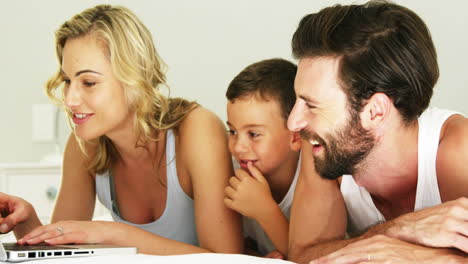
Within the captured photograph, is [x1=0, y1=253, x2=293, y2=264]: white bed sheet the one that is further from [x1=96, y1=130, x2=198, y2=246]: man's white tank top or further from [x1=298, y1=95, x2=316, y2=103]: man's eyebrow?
[x1=96, y1=130, x2=198, y2=246]: man's white tank top

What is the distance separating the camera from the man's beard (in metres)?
1.47

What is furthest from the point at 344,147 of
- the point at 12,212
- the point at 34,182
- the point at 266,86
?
the point at 34,182

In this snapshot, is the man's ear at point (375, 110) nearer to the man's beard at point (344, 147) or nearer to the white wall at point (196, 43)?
the man's beard at point (344, 147)

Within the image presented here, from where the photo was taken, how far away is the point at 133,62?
183 cm

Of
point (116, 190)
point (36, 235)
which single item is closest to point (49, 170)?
point (116, 190)

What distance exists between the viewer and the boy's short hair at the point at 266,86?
185 cm

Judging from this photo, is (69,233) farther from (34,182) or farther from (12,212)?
(34,182)

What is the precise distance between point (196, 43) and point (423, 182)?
2095 mm

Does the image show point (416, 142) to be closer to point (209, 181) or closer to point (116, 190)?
point (209, 181)

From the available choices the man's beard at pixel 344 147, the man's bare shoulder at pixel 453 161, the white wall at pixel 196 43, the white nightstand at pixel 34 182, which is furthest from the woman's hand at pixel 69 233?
the white wall at pixel 196 43

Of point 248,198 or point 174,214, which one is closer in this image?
point 248,198

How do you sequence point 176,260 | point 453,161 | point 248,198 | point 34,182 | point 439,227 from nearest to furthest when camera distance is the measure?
point 176,260
point 439,227
point 453,161
point 248,198
point 34,182

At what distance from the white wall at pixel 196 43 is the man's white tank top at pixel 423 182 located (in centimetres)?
163

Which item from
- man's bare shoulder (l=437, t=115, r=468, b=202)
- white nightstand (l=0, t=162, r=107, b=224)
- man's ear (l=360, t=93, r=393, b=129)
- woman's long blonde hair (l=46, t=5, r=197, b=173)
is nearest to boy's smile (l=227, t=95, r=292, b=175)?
woman's long blonde hair (l=46, t=5, r=197, b=173)
